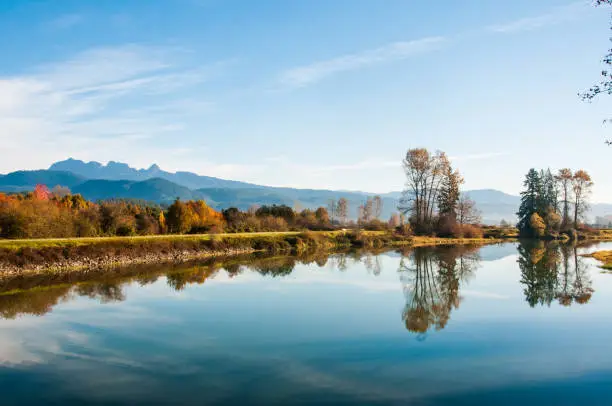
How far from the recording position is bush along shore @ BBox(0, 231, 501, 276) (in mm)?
26047

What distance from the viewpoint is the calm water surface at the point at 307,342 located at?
866 centimetres

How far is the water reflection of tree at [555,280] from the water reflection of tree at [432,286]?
2968 millimetres

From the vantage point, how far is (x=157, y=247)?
34.3m

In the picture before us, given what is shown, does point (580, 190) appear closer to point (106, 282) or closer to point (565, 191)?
point (565, 191)

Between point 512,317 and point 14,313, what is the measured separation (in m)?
16.5

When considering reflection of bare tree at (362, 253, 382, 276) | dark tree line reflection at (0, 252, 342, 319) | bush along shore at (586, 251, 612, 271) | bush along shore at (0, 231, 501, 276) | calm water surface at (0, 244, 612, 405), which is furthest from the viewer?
reflection of bare tree at (362, 253, 382, 276)

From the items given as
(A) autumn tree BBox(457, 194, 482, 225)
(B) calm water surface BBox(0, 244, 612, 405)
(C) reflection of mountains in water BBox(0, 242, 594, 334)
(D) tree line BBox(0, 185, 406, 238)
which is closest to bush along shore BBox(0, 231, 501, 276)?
(C) reflection of mountains in water BBox(0, 242, 594, 334)

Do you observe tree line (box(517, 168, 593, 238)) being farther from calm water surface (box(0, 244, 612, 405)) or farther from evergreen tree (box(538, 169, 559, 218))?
calm water surface (box(0, 244, 612, 405))

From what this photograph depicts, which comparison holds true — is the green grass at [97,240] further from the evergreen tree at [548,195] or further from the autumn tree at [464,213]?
the evergreen tree at [548,195]

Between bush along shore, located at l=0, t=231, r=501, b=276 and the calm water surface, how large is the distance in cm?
486

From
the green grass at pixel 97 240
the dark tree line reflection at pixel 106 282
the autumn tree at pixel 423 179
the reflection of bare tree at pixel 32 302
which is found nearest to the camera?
the reflection of bare tree at pixel 32 302

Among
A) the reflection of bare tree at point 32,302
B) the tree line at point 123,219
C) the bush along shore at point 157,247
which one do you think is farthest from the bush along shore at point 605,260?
the reflection of bare tree at point 32,302

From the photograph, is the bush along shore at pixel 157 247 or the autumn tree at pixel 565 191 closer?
the bush along shore at pixel 157 247

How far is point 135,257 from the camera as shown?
31.8 metres
